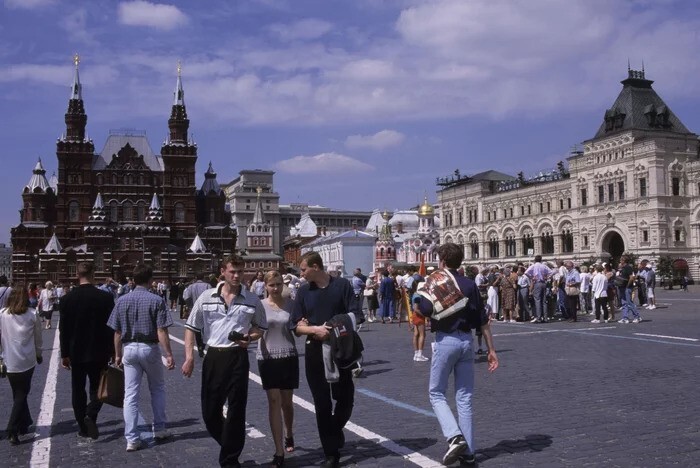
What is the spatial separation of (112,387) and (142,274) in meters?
1.24

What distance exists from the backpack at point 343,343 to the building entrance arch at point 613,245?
6295cm

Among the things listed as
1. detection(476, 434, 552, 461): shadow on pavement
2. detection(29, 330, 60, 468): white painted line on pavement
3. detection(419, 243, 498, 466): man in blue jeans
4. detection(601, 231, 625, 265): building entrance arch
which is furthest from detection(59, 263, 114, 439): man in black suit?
detection(601, 231, 625, 265): building entrance arch

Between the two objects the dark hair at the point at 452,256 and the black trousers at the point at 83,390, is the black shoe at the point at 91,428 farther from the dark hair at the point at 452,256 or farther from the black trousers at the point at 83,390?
the dark hair at the point at 452,256

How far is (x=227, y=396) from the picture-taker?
20.4 ft

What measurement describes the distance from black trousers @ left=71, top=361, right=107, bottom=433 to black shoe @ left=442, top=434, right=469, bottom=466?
4.03 metres

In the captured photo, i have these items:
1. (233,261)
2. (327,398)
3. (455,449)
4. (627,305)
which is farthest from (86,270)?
(627,305)

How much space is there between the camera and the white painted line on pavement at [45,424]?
682 centimetres

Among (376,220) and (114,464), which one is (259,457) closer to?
(114,464)

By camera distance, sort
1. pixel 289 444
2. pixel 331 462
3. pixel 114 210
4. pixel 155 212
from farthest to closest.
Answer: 1. pixel 114 210
2. pixel 155 212
3. pixel 289 444
4. pixel 331 462

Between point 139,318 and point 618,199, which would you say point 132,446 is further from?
point 618,199

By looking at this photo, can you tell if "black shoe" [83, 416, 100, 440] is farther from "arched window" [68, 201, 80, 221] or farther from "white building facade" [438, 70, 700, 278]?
"arched window" [68, 201, 80, 221]

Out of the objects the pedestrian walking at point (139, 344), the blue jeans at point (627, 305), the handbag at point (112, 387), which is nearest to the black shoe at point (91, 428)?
the handbag at point (112, 387)

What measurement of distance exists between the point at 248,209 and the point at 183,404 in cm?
15000

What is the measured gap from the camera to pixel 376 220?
465 ft
